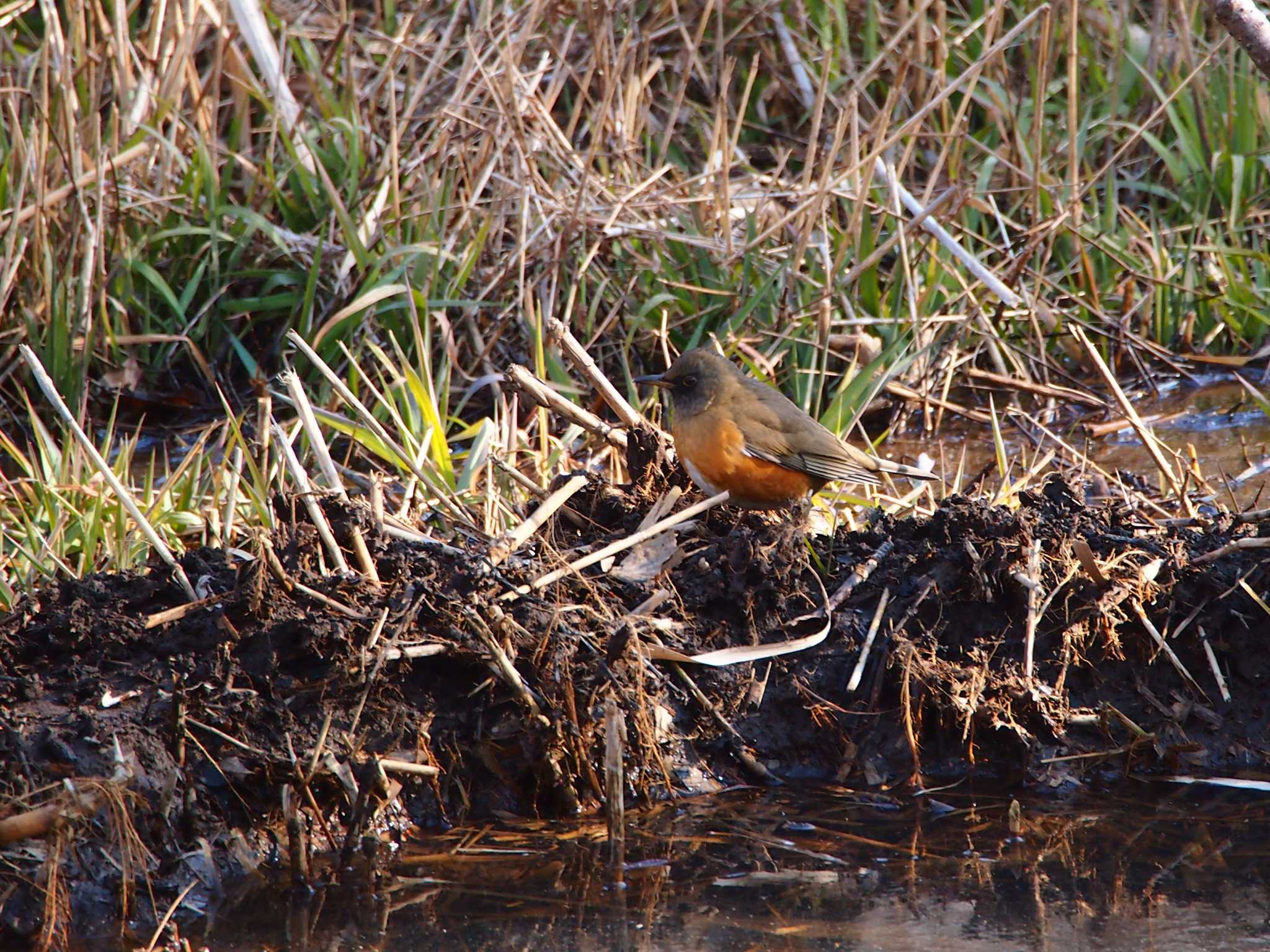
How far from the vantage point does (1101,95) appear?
7.58 meters

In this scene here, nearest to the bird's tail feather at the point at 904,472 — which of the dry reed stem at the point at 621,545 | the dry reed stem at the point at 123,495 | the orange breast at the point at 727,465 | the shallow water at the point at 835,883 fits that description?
the orange breast at the point at 727,465

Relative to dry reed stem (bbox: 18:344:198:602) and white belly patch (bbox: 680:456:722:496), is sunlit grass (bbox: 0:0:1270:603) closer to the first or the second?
white belly patch (bbox: 680:456:722:496)

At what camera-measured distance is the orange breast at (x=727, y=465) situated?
429cm

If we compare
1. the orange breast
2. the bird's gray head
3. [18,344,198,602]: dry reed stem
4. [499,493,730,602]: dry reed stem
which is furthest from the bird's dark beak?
[18,344,198,602]: dry reed stem

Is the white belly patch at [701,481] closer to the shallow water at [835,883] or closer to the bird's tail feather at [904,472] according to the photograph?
the bird's tail feather at [904,472]

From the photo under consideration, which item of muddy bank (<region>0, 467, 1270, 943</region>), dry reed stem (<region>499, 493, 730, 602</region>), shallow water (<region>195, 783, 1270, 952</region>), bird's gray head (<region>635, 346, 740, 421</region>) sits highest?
bird's gray head (<region>635, 346, 740, 421</region>)

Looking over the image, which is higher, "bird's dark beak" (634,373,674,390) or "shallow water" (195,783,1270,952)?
"bird's dark beak" (634,373,674,390)

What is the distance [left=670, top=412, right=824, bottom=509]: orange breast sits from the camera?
4289 mm

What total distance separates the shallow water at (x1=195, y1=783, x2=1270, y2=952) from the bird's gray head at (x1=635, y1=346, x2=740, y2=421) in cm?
131

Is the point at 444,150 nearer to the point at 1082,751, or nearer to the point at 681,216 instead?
the point at 681,216

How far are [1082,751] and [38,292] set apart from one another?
4592mm

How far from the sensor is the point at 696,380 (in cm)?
468

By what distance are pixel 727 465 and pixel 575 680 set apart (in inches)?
37.0

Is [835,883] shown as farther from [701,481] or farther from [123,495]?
[123,495]
